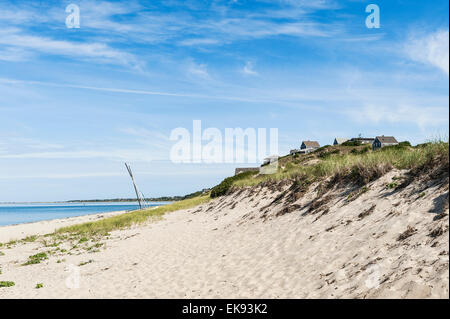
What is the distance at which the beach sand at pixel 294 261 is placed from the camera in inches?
293

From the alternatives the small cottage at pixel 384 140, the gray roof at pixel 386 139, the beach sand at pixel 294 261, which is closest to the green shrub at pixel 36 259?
the beach sand at pixel 294 261

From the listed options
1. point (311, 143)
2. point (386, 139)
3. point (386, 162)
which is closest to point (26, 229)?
point (386, 162)

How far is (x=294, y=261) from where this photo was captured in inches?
413

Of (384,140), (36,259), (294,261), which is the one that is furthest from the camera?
(384,140)

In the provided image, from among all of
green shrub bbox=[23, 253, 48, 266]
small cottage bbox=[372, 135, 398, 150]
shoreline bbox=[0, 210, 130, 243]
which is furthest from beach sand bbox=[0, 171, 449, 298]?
small cottage bbox=[372, 135, 398, 150]

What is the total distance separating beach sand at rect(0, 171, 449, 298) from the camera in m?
7.45

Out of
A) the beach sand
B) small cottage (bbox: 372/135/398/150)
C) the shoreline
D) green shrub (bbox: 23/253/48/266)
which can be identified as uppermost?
small cottage (bbox: 372/135/398/150)

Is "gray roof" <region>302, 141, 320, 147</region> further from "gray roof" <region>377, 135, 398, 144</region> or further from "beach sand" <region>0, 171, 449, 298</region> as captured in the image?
"beach sand" <region>0, 171, 449, 298</region>

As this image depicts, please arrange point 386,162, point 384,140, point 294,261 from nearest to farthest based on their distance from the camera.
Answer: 1. point 294,261
2. point 386,162
3. point 384,140

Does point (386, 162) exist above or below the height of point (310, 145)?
below

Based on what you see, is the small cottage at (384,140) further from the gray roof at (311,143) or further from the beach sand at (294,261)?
the beach sand at (294,261)

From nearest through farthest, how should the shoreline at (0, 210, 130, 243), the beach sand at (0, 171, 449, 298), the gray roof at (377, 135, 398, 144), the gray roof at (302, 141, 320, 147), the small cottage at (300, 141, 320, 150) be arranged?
the beach sand at (0, 171, 449, 298)
the shoreline at (0, 210, 130, 243)
the gray roof at (377, 135, 398, 144)
the small cottage at (300, 141, 320, 150)
the gray roof at (302, 141, 320, 147)

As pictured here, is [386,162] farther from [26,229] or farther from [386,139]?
[386,139]
